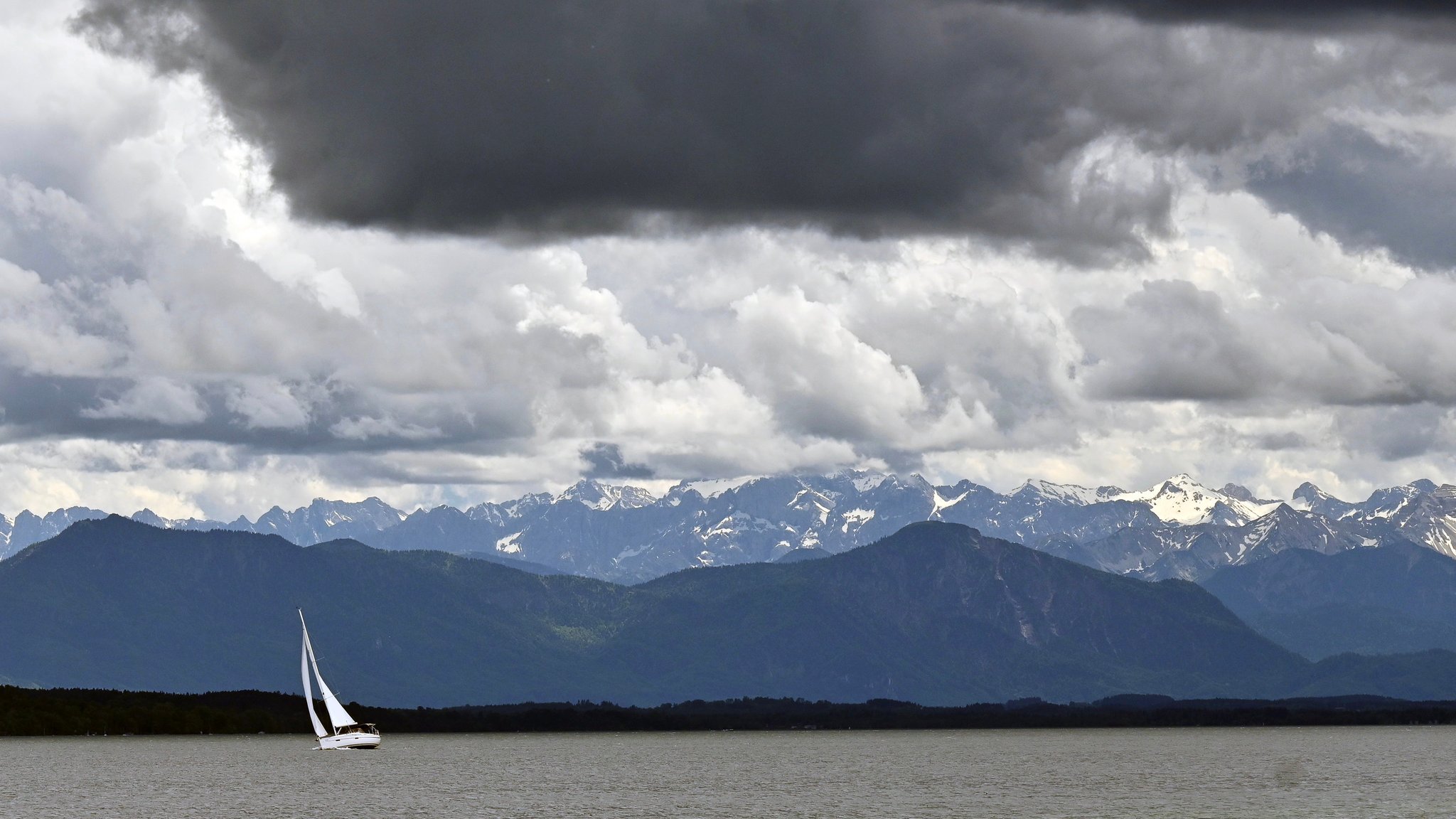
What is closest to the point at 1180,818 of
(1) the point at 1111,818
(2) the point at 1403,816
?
(1) the point at 1111,818

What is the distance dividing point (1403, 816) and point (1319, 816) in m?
9.10

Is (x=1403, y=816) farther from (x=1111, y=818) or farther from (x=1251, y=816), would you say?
(x=1111, y=818)

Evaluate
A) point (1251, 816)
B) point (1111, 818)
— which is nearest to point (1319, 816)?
point (1251, 816)

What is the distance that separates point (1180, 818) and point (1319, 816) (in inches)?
576

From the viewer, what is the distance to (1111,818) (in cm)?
19975

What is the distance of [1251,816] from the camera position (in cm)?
19962

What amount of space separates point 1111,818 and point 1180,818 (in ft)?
23.5

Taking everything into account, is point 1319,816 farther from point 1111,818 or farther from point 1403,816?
point 1111,818

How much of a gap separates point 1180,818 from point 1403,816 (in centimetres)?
2370

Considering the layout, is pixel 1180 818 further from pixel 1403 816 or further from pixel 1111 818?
pixel 1403 816

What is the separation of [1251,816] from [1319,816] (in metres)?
6.99

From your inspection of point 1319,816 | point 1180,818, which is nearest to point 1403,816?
point 1319,816

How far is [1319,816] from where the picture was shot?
19850 cm

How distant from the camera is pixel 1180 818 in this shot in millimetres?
198875
